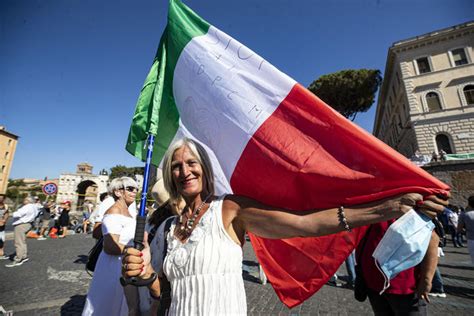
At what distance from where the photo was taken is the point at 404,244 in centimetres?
115

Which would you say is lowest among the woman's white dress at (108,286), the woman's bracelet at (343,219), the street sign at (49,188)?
the woman's white dress at (108,286)

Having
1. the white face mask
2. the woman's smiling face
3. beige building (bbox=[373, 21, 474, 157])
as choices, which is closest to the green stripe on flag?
the woman's smiling face

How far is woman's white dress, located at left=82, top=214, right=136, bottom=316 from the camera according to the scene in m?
2.30

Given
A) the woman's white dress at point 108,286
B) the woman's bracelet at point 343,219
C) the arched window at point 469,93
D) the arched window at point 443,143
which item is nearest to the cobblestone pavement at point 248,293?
the woman's white dress at point 108,286

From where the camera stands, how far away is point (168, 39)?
2236 millimetres

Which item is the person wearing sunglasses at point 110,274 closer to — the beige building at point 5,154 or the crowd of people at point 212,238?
the crowd of people at point 212,238

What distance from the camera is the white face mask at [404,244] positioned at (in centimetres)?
111

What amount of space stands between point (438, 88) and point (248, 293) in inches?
1117

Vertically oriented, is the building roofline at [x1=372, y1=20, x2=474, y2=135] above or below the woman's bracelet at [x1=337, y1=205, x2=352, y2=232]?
above

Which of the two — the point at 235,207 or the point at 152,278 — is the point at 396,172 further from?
the point at 152,278

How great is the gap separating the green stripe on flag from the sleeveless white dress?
3.13ft

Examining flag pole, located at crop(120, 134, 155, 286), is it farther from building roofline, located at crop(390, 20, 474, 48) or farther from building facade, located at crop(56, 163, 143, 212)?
building facade, located at crop(56, 163, 143, 212)

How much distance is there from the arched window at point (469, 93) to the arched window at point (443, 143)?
3.60 meters

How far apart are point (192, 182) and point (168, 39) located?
151 centimetres
